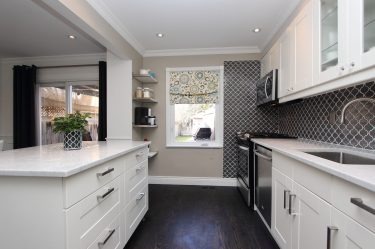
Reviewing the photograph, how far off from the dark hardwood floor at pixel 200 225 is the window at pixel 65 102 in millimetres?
2173

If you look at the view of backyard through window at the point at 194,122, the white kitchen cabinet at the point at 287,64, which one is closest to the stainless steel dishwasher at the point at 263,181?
the white kitchen cabinet at the point at 287,64

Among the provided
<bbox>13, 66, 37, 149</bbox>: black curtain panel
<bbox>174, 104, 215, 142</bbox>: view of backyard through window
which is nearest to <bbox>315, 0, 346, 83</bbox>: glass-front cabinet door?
<bbox>174, 104, 215, 142</bbox>: view of backyard through window

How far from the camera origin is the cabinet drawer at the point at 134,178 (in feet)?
6.14

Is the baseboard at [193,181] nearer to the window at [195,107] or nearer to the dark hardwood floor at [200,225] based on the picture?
the dark hardwood floor at [200,225]

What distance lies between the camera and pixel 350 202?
37.5 inches

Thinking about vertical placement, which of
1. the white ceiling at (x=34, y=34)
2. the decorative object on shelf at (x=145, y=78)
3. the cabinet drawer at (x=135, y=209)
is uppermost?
the white ceiling at (x=34, y=34)

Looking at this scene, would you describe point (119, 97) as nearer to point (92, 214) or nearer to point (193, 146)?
point (193, 146)

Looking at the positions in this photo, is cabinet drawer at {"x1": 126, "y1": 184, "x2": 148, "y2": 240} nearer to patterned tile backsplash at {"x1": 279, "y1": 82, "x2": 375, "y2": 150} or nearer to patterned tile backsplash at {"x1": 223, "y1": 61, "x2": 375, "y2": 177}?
patterned tile backsplash at {"x1": 223, "y1": 61, "x2": 375, "y2": 177}

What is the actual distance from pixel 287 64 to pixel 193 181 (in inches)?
97.0

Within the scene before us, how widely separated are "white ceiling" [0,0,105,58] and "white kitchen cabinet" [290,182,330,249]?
3096 mm

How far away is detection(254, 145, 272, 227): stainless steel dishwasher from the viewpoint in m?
2.13

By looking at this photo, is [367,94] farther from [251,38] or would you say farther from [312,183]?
[251,38]

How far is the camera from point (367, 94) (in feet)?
5.35

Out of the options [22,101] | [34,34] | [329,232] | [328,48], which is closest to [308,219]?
[329,232]
